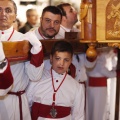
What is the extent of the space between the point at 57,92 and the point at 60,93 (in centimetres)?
2

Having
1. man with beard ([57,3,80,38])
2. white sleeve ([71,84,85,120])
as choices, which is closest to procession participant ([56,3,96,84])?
man with beard ([57,3,80,38])

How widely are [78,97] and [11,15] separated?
57 centimetres

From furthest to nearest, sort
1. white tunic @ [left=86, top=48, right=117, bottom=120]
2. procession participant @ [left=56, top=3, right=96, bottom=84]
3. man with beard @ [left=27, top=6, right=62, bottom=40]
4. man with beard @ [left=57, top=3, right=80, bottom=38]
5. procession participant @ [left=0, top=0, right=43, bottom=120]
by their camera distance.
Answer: white tunic @ [left=86, top=48, right=117, bottom=120]
man with beard @ [left=57, top=3, right=80, bottom=38]
procession participant @ [left=56, top=3, right=96, bottom=84]
man with beard @ [left=27, top=6, right=62, bottom=40]
procession participant @ [left=0, top=0, right=43, bottom=120]

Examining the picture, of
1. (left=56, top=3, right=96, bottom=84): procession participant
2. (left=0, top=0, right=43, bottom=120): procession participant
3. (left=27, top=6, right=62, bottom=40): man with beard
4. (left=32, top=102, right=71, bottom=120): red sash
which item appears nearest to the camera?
(left=0, top=0, right=43, bottom=120): procession participant

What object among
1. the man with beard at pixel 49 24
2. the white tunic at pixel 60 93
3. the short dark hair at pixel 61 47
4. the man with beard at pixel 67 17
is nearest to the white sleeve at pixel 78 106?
the white tunic at pixel 60 93

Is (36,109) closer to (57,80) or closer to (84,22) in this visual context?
(57,80)

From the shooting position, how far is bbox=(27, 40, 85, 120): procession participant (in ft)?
6.15


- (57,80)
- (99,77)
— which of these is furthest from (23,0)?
(57,80)

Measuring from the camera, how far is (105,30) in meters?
1.68

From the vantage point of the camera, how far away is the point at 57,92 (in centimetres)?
189

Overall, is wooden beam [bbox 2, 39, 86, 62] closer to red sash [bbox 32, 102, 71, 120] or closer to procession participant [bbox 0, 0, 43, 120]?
procession participant [bbox 0, 0, 43, 120]

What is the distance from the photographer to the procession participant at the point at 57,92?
1.87 meters

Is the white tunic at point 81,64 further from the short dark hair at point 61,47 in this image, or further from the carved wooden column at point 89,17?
the carved wooden column at point 89,17

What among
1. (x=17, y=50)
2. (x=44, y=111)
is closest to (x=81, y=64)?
(x=44, y=111)
